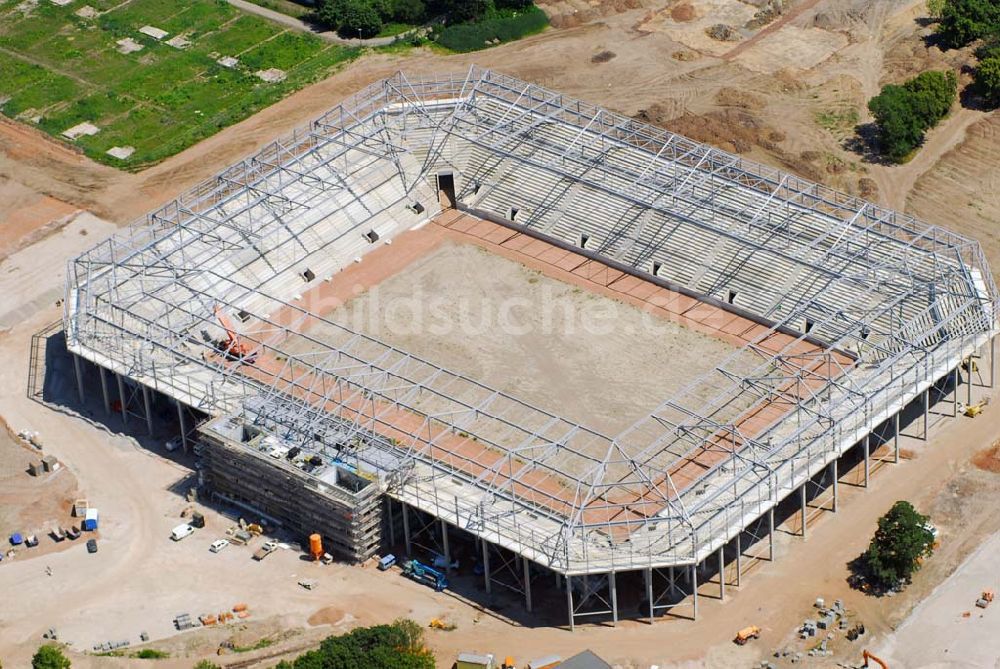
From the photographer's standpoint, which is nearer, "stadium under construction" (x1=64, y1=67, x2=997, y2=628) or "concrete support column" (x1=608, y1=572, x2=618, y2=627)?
"concrete support column" (x1=608, y1=572, x2=618, y2=627)

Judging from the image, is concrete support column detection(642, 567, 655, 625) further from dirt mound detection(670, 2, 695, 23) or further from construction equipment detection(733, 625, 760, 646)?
dirt mound detection(670, 2, 695, 23)

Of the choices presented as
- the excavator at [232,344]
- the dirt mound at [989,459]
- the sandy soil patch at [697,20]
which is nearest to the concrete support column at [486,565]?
the excavator at [232,344]

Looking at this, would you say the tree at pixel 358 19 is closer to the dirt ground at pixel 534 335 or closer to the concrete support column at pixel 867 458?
the dirt ground at pixel 534 335

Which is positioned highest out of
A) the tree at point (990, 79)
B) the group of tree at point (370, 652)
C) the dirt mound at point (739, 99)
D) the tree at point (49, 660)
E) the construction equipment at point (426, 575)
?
the tree at point (990, 79)

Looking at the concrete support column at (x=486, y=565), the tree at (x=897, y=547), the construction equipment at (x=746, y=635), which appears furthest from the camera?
the concrete support column at (x=486, y=565)

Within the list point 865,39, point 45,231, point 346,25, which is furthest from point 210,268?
point 865,39

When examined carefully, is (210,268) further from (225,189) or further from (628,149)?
(628,149)

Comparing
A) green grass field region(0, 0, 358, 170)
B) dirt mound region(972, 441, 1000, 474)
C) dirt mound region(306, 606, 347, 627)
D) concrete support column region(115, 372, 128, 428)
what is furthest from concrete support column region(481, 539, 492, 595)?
green grass field region(0, 0, 358, 170)
